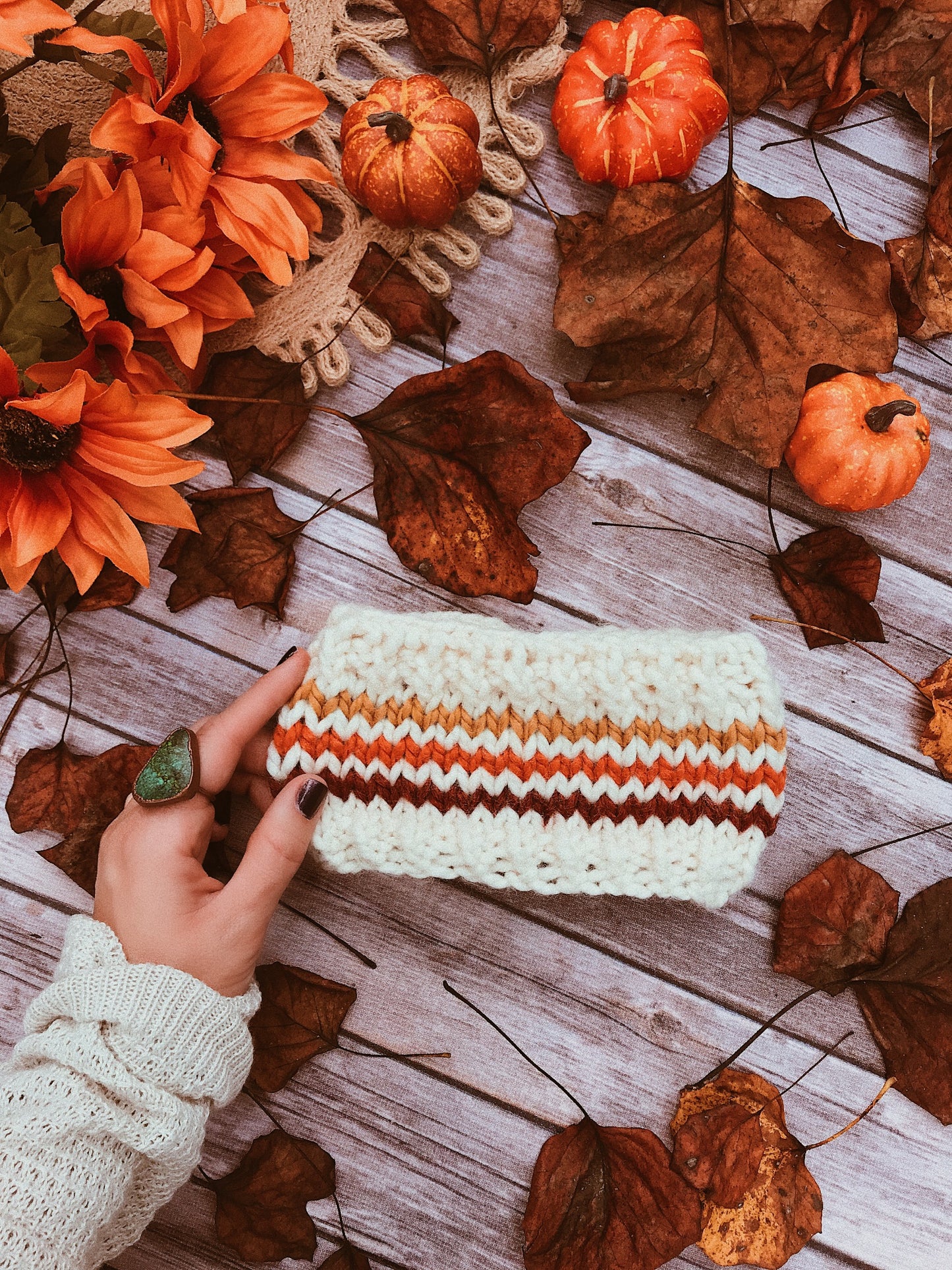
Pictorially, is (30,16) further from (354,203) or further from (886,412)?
(886,412)

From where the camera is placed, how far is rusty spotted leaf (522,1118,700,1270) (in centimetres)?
87

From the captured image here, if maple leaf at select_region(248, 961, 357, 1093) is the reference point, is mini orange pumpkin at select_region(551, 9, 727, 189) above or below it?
above

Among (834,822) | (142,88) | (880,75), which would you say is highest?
(880,75)

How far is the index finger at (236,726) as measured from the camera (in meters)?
0.84

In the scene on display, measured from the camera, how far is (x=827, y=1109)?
936 millimetres

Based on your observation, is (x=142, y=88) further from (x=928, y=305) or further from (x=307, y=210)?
(x=928, y=305)

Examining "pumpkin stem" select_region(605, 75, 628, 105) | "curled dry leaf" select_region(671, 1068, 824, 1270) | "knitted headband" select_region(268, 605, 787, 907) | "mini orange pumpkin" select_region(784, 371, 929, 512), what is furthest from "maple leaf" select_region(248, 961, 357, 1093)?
"pumpkin stem" select_region(605, 75, 628, 105)

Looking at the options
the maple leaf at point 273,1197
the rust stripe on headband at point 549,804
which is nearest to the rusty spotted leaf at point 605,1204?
the maple leaf at point 273,1197

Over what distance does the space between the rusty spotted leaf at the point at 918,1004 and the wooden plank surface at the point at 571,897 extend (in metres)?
0.03

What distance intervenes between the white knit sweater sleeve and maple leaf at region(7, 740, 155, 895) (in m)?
0.10

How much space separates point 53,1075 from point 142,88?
85 cm

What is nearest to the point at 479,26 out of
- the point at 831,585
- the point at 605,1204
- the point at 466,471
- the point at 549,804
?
the point at 466,471

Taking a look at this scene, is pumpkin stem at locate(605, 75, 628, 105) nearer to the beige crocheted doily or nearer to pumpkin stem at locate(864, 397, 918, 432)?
the beige crocheted doily

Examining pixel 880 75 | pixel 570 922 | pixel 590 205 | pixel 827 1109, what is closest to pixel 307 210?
pixel 590 205
